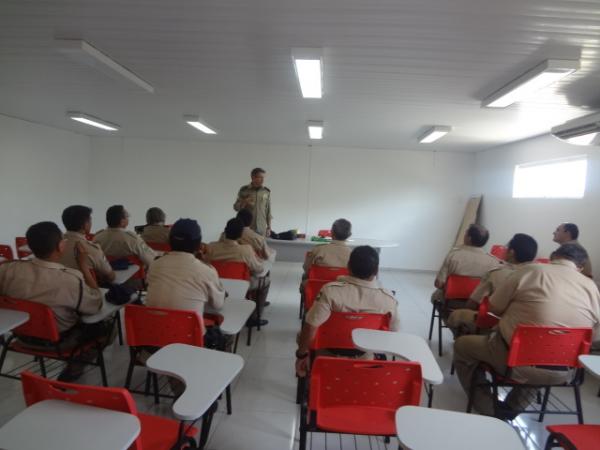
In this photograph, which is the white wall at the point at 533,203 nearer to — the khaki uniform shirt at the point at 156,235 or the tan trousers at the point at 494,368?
the tan trousers at the point at 494,368

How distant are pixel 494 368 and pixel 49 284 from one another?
2.92 metres

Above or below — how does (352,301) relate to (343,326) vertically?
above

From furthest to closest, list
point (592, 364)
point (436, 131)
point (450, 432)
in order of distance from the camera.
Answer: point (436, 131)
point (592, 364)
point (450, 432)

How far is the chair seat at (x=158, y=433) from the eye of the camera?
1.35 m

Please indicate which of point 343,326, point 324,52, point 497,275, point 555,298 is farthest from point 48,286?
point 497,275

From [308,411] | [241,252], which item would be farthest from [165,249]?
[308,411]

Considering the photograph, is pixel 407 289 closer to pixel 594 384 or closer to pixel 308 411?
pixel 594 384

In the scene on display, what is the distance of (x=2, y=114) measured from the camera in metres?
6.01

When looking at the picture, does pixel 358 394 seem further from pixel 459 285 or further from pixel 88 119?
pixel 88 119

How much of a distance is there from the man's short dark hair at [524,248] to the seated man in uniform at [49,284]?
3.11 m

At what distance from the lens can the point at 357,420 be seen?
1547 mm

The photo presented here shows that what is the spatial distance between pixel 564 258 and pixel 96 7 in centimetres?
353

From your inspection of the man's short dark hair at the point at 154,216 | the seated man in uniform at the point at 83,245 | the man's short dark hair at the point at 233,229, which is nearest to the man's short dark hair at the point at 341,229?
the man's short dark hair at the point at 233,229

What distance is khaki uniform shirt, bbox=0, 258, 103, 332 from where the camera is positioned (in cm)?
204
